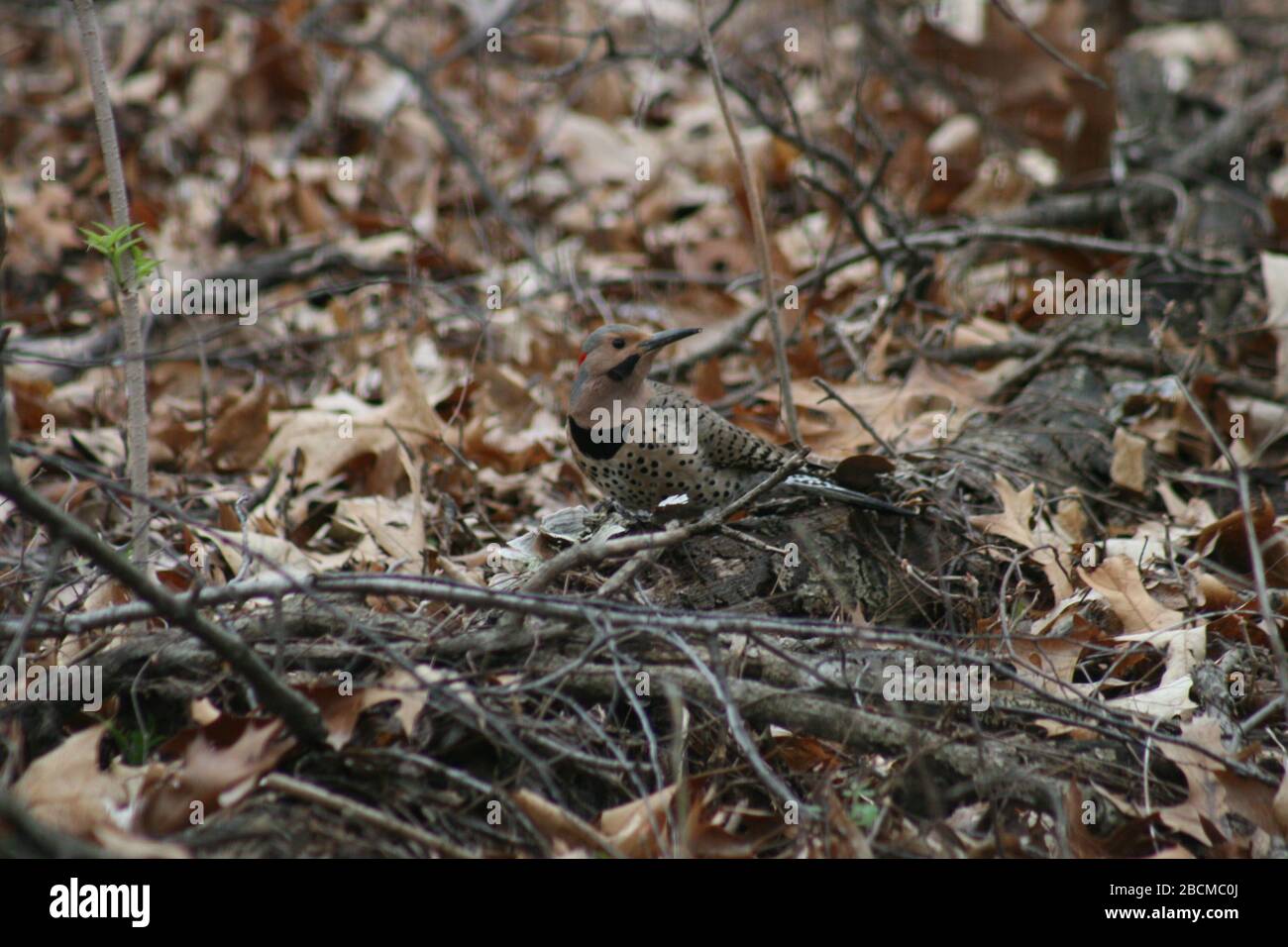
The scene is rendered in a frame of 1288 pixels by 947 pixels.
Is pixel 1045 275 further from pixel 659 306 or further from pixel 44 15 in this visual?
pixel 44 15

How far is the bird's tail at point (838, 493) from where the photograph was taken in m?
4.21

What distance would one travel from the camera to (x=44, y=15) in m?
9.91

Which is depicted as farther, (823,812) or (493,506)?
(493,506)

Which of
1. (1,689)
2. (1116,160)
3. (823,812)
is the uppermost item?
(1116,160)

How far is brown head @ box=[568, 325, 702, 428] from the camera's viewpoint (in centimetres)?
466

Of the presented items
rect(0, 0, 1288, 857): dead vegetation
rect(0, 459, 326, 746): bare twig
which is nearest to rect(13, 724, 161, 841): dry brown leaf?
rect(0, 0, 1288, 857): dead vegetation

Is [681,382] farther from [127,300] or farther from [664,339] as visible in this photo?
[127,300]

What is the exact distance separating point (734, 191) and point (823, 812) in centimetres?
578

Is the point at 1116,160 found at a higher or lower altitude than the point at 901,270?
higher

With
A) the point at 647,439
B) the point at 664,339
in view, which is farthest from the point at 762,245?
the point at 647,439

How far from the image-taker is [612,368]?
4.68 metres

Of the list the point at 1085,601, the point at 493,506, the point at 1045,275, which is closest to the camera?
the point at 1085,601

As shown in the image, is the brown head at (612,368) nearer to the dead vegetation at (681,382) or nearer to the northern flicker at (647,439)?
the northern flicker at (647,439)

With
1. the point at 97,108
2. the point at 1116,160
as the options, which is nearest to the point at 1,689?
the point at 97,108
